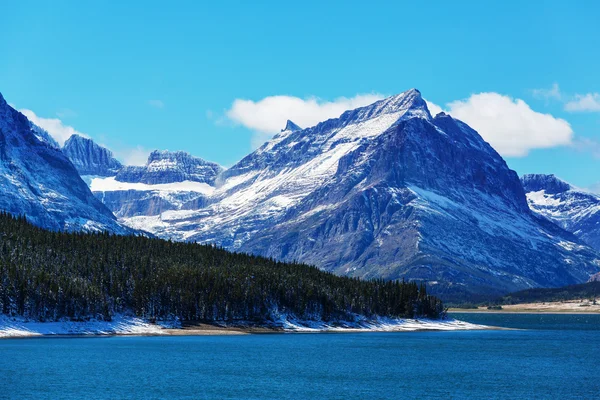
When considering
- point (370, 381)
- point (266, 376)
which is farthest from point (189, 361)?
point (370, 381)

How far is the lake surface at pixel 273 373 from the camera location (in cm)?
12762

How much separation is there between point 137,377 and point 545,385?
6477 cm

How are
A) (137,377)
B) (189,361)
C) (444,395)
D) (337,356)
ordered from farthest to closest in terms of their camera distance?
(337,356), (189,361), (137,377), (444,395)

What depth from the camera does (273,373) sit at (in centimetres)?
15088

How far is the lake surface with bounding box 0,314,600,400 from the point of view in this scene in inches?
5025

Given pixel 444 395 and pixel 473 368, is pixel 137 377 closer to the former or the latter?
pixel 444 395

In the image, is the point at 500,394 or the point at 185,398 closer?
the point at 185,398

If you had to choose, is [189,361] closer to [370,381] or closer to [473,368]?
[370,381]

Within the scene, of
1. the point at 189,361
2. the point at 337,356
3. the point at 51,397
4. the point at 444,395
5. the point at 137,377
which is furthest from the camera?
A: the point at 337,356

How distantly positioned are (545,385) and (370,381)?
27.9 metres

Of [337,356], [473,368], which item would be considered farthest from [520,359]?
[337,356]

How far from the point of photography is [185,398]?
120 meters

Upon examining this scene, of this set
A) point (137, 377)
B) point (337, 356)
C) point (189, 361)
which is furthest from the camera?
point (337, 356)

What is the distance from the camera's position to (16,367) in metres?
144
